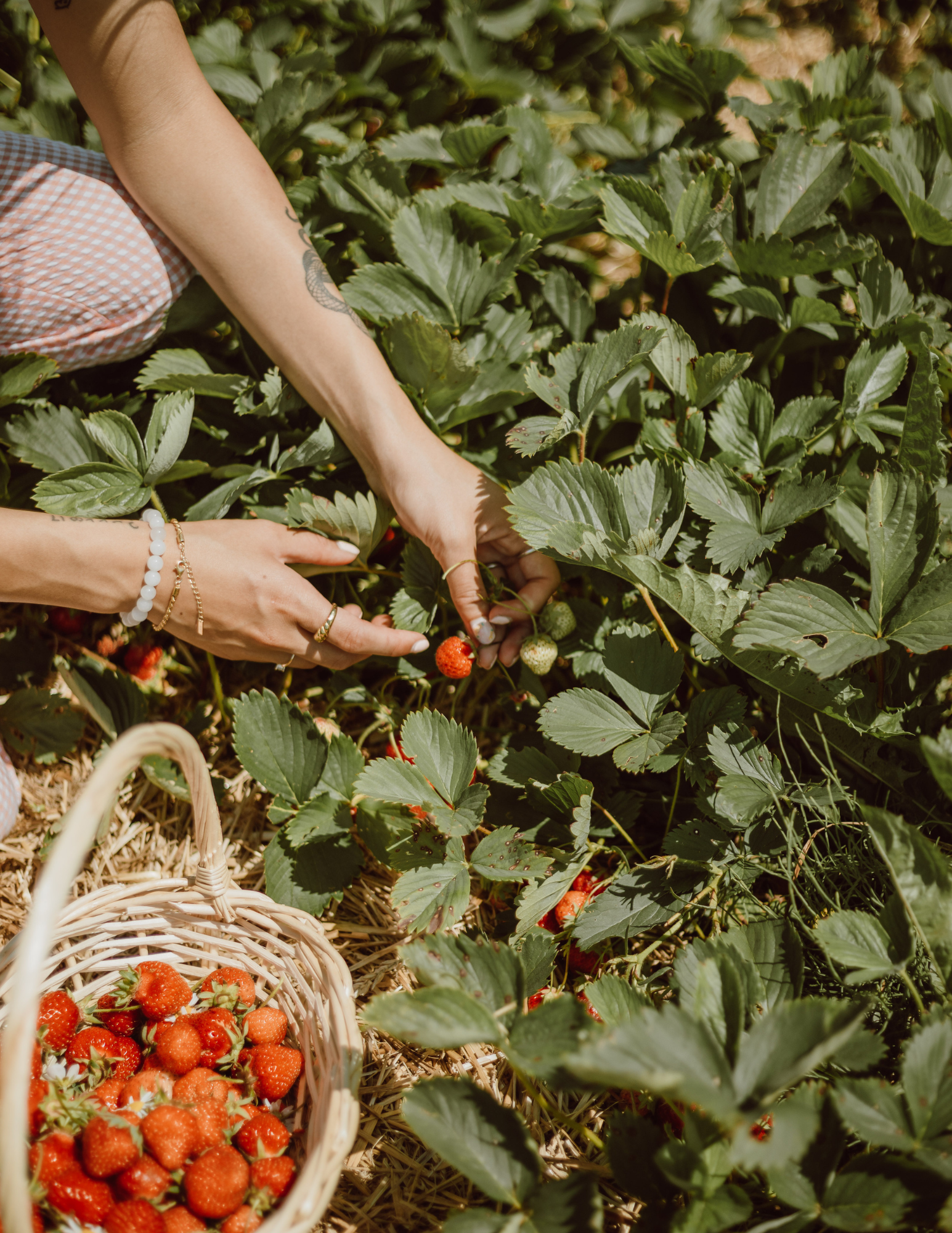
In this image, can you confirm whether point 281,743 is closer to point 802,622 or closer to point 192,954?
point 192,954

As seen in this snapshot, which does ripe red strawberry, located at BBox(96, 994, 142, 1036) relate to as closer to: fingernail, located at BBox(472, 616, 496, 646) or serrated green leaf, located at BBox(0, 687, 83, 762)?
serrated green leaf, located at BBox(0, 687, 83, 762)

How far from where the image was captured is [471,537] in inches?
42.3

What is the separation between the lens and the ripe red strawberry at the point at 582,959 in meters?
1.03

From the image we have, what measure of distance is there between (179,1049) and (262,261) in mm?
1051

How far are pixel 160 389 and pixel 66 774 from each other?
2.17 feet

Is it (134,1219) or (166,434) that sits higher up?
(166,434)

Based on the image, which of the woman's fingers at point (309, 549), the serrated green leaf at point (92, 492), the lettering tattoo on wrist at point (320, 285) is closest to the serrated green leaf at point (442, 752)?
the woman's fingers at point (309, 549)

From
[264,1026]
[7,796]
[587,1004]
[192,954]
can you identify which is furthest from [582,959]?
[7,796]

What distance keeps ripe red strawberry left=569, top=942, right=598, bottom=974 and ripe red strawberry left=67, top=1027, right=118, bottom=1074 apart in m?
0.58

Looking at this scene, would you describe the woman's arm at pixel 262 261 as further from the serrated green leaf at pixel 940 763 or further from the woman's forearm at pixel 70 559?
the serrated green leaf at pixel 940 763

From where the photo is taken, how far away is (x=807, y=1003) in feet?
2.12

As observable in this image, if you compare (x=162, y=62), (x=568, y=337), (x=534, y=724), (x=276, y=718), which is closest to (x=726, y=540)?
(x=534, y=724)

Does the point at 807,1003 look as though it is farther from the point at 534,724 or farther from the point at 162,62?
the point at 162,62

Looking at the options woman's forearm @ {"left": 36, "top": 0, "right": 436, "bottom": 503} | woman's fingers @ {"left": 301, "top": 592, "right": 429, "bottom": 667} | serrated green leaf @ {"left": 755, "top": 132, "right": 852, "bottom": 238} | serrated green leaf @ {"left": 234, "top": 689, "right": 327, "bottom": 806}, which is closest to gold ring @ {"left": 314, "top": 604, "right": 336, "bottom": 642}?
woman's fingers @ {"left": 301, "top": 592, "right": 429, "bottom": 667}
